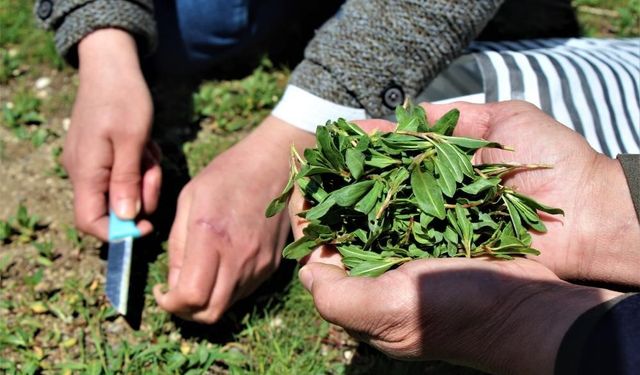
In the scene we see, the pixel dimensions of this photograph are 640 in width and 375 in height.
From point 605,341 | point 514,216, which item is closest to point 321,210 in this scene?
point 514,216

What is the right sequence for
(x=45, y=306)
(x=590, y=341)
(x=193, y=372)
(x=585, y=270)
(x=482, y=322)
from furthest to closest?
(x=45, y=306), (x=193, y=372), (x=585, y=270), (x=482, y=322), (x=590, y=341)

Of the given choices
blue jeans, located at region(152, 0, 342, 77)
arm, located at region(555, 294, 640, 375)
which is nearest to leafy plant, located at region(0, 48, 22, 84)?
blue jeans, located at region(152, 0, 342, 77)

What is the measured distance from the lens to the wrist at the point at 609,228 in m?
1.56

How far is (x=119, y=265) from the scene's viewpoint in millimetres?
2039

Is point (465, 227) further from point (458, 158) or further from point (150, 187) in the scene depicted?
point (150, 187)

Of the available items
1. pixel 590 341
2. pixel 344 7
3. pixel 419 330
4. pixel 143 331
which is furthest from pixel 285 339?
pixel 590 341

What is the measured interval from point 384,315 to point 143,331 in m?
1.06

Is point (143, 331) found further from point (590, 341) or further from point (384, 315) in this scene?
point (590, 341)

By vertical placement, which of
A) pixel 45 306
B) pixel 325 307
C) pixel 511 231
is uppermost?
pixel 511 231

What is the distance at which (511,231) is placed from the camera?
1473mm

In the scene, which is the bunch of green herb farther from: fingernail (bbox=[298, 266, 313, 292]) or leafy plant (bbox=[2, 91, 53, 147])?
leafy plant (bbox=[2, 91, 53, 147])

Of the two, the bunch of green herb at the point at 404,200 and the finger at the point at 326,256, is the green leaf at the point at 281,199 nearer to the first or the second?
the bunch of green herb at the point at 404,200

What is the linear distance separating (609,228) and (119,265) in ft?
Result: 4.17

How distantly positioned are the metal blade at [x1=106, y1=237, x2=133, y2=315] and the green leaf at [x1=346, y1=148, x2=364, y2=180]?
0.90m
